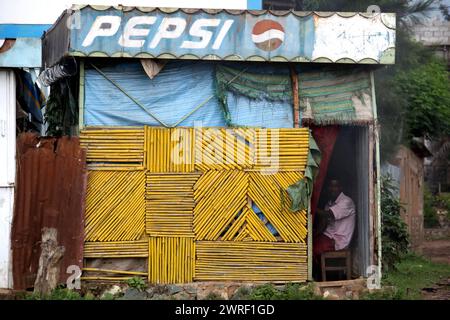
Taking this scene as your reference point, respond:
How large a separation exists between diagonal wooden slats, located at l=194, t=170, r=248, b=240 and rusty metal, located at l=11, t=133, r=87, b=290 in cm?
149

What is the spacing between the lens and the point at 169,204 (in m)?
9.60

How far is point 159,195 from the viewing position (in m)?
9.60

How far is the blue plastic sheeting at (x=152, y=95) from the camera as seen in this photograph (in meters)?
9.66

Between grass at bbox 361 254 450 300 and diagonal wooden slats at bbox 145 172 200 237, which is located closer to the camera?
diagonal wooden slats at bbox 145 172 200 237

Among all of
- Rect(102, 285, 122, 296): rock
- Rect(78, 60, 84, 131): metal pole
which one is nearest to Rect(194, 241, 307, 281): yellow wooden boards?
Rect(102, 285, 122, 296): rock

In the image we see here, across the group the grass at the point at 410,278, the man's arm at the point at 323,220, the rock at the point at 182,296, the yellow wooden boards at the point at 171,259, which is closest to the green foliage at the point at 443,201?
the grass at the point at 410,278

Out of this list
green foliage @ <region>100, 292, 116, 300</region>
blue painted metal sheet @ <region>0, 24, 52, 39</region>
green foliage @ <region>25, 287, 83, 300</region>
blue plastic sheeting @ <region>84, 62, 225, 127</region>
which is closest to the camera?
green foliage @ <region>25, 287, 83, 300</region>

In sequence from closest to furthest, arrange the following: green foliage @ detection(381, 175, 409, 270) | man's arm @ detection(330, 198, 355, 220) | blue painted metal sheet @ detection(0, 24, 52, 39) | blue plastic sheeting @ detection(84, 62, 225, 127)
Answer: blue plastic sheeting @ detection(84, 62, 225, 127) < man's arm @ detection(330, 198, 355, 220) < green foliage @ detection(381, 175, 409, 270) < blue painted metal sheet @ detection(0, 24, 52, 39)

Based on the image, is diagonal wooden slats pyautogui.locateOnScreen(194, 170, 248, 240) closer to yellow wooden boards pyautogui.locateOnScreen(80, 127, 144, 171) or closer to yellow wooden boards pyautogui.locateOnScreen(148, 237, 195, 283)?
yellow wooden boards pyautogui.locateOnScreen(148, 237, 195, 283)

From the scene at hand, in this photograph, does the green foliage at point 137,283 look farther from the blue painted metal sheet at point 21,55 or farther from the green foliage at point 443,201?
the green foliage at point 443,201

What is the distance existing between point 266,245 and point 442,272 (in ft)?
18.4

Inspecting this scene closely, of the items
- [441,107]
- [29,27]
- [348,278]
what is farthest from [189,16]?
[441,107]

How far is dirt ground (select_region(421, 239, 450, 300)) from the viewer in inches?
436

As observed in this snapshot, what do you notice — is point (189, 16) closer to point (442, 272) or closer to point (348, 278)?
point (348, 278)
